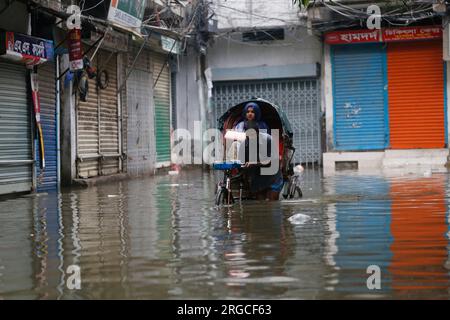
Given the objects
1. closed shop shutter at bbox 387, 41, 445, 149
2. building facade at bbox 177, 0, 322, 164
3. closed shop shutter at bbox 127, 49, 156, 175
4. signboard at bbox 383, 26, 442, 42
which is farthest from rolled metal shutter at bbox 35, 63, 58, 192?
closed shop shutter at bbox 387, 41, 445, 149

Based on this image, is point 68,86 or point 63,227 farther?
point 68,86

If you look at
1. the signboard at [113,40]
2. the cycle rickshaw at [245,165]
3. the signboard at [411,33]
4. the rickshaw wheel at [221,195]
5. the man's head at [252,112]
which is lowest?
the rickshaw wheel at [221,195]

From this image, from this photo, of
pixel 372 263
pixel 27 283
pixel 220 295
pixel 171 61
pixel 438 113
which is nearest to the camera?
pixel 220 295

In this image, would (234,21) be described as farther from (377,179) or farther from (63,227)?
(63,227)

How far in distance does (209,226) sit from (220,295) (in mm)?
3817

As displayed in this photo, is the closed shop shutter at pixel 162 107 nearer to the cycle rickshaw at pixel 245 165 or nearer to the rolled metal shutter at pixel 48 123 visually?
the rolled metal shutter at pixel 48 123

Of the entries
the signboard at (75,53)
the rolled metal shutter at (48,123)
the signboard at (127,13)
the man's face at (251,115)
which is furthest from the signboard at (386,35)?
the man's face at (251,115)

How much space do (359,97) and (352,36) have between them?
203 centimetres

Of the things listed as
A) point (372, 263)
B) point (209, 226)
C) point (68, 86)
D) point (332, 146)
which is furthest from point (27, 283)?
point (332, 146)

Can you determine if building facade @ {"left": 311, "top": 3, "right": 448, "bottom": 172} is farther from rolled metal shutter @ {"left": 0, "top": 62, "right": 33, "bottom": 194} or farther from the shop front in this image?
rolled metal shutter @ {"left": 0, "top": 62, "right": 33, "bottom": 194}

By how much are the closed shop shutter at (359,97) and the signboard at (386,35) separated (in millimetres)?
582

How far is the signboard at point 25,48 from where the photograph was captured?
13.8 metres

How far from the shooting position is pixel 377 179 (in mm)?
17109

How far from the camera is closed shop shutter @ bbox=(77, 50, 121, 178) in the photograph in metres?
18.2
